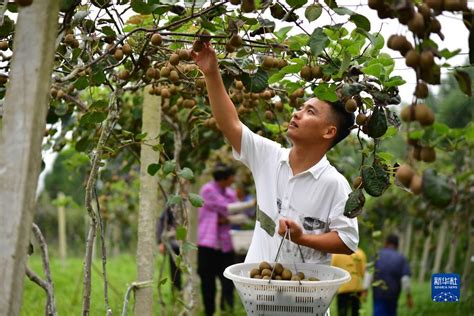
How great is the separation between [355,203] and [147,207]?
1458 mm

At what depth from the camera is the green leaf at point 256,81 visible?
2.23 meters

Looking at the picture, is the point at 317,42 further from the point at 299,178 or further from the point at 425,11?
the point at 299,178

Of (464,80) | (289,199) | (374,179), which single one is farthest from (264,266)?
(464,80)

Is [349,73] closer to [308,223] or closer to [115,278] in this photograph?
[308,223]

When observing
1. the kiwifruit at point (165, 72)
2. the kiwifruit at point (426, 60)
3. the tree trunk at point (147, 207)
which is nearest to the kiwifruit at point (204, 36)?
the kiwifruit at point (165, 72)

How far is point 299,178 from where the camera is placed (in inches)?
91.3

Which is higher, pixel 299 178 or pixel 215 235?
pixel 299 178

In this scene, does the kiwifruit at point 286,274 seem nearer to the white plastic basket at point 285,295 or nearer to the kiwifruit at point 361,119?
the white plastic basket at point 285,295

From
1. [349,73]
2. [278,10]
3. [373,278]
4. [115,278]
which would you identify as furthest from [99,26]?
[115,278]

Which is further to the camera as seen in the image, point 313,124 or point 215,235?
point 215,235

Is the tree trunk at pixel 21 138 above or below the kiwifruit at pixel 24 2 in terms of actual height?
below

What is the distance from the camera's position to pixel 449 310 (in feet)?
20.3

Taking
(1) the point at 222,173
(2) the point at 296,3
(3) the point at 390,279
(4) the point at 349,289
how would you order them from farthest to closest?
(3) the point at 390,279 < (1) the point at 222,173 < (4) the point at 349,289 < (2) the point at 296,3

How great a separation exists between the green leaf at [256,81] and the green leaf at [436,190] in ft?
2.97
